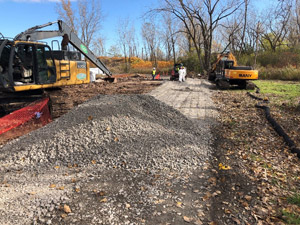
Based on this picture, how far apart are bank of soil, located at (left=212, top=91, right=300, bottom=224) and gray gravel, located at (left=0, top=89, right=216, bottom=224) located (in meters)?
0.39

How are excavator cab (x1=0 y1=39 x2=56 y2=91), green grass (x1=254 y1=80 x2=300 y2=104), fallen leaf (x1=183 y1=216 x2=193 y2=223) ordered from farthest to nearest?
green grass (x1=254 y1=80 x2=300 y2=104) < excavator cab (x1=0 y1=39 x2=56 y2=91) < fallen leaf (x1=183 y1=216 x2=193 y2=223)

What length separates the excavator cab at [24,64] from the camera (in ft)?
24.3

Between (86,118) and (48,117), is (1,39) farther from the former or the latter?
(86,118)

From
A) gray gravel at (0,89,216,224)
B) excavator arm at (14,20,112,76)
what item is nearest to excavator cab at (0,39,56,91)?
excavator arm at (14,20,112,76)

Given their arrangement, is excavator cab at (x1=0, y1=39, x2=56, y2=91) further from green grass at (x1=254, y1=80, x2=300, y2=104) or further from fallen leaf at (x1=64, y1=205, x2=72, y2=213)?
green grass at (x1=254, y1=80, x2=300, y2=104)

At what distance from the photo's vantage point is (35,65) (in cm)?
816

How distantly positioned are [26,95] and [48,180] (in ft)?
17.5

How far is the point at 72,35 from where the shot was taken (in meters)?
11.3

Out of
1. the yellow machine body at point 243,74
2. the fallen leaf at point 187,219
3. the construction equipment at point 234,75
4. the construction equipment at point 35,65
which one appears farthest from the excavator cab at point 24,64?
the construction equipment at point 234,75

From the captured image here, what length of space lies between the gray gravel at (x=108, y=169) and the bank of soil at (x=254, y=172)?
15.2 inches

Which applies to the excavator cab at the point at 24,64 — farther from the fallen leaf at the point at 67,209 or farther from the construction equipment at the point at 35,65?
the fallen leaf at the point at 67,209

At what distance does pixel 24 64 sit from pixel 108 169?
537 cm

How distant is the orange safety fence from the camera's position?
23.0 ft

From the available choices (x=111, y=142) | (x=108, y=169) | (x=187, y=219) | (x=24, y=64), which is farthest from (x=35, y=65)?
(x=187, y=219)
